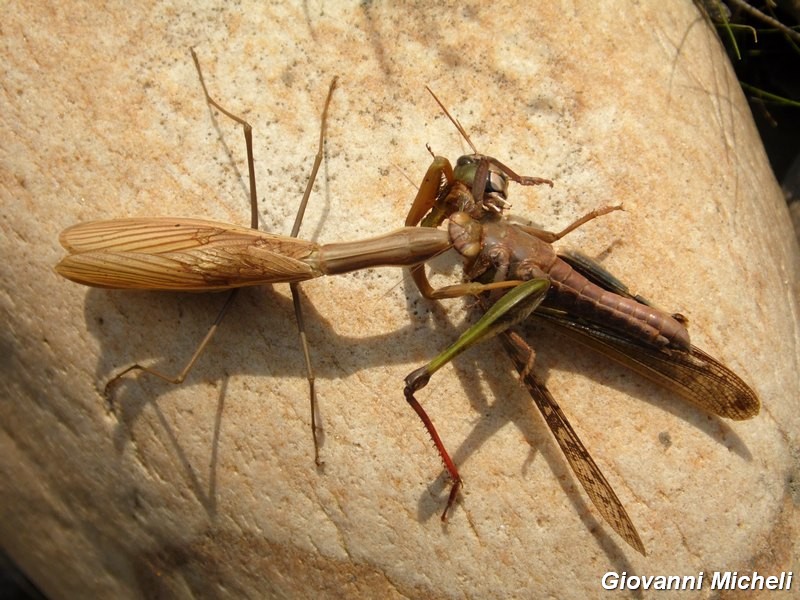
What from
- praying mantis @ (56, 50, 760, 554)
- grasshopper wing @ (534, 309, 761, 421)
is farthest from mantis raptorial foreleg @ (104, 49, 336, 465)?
grasshopper wing @ (534, 309, 761, 421)

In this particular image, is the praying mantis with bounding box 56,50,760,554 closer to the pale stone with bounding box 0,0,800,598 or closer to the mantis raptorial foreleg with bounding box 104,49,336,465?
the mantis raptorial foreleg with bounding box 104,49,336,465

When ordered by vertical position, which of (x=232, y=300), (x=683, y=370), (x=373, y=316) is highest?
(x=232, y=300)

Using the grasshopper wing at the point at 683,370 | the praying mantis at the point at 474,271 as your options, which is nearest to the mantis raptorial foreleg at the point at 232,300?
the praying mantis at the point at 474,271

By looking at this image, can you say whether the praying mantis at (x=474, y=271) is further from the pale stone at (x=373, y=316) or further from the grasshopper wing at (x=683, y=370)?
the pale stone at (x=373, y=316)

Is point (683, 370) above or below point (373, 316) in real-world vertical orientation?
below

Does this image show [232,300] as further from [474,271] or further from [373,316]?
[474,271]

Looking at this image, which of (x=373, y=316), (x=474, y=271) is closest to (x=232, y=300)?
(x=373, y=316)

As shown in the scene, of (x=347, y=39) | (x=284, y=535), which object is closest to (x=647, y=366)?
(x=284, y=535)
